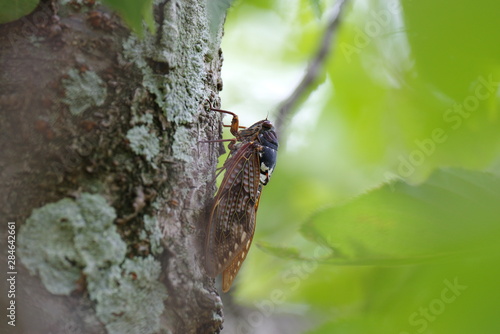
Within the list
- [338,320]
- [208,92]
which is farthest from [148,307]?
[208,92]

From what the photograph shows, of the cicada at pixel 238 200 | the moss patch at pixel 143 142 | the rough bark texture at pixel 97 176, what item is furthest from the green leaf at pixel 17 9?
the cicada at pixel 238 200

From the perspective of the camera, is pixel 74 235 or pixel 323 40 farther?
pixel 323 40

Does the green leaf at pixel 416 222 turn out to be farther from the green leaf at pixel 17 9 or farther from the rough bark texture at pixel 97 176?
the green leaf at pixel 17 9

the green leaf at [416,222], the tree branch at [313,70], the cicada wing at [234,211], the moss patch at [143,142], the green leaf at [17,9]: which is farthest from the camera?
the tree branch at [313,70]

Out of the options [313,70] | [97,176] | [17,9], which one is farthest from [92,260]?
[313,70]

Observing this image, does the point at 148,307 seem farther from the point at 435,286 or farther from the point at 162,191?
the point at 435,286

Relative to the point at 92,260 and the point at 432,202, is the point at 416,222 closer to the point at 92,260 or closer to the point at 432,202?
the point at 432,202
